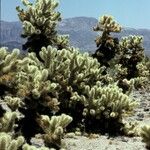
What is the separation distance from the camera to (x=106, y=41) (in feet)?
99.2

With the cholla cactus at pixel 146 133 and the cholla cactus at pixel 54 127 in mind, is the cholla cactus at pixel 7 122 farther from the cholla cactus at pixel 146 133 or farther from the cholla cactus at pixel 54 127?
the cholla cactus at pixel 146 133

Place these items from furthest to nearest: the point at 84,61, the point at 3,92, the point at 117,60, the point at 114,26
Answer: the point at 117,60 → the point at 114,26 → the point at 84,61 → the point at 3,92

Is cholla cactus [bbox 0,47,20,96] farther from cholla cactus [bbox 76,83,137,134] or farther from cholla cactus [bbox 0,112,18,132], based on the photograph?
cholla cactus [bbox 76,83,137,134]

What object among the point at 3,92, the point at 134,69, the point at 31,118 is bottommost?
the point at 134,69

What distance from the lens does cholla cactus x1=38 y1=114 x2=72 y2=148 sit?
12.4 metres

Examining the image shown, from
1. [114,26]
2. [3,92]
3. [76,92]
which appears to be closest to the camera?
[3,92]

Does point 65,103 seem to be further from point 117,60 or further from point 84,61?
point 117,60

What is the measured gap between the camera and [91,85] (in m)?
22.3

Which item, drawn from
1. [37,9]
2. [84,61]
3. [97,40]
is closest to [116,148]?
[84,61]

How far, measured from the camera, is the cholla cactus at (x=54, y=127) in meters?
12.4

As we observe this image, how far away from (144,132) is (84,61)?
12.0 meters

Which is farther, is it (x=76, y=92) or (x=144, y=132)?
(x=76, y=92)

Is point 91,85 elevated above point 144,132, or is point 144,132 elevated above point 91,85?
point 144,132

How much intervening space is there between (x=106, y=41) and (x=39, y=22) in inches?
343
